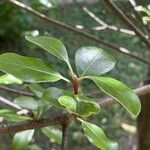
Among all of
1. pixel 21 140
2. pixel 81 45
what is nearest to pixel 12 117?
pixel 21 140

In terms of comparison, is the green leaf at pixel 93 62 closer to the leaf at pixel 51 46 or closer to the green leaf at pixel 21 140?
the leaf at pixel 51 46

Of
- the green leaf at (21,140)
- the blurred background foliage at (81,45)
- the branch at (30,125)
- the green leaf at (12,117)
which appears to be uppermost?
the branch at (30,125)

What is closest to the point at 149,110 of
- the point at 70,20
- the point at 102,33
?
the point at 102,33

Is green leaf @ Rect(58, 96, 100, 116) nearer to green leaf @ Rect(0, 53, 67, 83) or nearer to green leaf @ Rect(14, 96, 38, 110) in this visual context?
green leaf @ Rect(0, 53, 67, 83)

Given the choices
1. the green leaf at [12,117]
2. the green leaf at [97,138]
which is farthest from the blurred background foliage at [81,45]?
Answer: the green leaf at [97,138]

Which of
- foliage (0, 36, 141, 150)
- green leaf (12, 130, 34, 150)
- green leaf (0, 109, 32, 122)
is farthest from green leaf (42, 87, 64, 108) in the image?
green leaf (12, 130, 34, 150)

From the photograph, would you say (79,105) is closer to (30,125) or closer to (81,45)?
(30,125)
